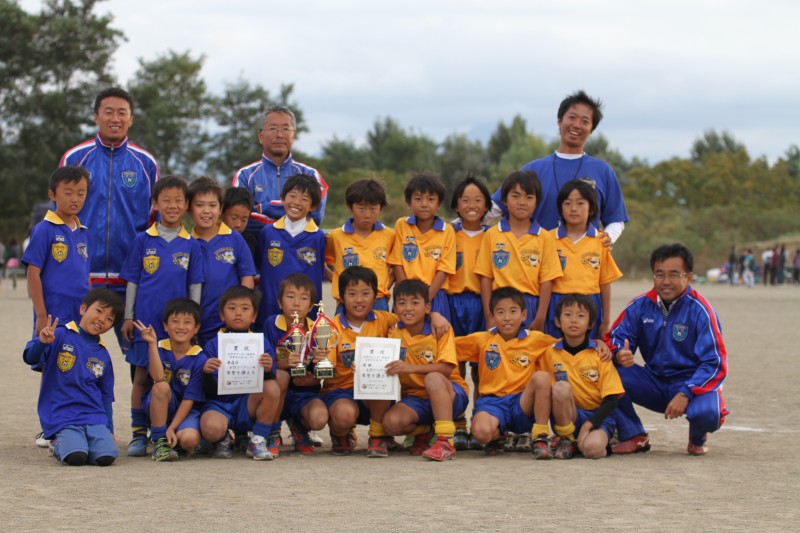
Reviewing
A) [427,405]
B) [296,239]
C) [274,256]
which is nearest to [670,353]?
[427,405]

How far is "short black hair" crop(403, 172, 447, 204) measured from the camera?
23.8 ft

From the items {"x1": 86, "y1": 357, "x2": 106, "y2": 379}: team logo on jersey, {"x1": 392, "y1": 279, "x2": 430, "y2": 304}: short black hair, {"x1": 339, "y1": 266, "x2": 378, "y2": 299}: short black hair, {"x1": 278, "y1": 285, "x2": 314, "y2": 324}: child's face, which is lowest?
{"x1": 86, "y1": 357, "x2": 106, "y2": 379}: team logo on jersey

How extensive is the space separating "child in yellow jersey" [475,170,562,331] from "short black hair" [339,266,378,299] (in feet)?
2.64

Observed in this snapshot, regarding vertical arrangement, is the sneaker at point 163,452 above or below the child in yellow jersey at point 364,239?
below

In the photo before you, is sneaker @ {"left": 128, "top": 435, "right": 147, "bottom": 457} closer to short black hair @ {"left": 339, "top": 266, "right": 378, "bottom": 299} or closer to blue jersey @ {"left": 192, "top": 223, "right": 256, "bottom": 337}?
blue jersey @ {"left": 192, "top": 223, "right": 256, "bottom": 337}

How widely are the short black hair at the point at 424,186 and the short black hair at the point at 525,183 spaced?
45 centimetres

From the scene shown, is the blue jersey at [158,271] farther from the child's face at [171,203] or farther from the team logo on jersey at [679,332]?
the team logo on jersey at [679,332]

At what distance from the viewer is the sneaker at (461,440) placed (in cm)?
720

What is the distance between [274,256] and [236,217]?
0.41 meters

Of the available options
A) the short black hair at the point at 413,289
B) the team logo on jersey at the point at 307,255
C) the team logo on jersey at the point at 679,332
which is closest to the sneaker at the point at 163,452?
the team logo on jersey at the point at 307,255

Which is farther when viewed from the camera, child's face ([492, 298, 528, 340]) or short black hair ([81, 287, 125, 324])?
child's face ([492, 298, 528, 340])

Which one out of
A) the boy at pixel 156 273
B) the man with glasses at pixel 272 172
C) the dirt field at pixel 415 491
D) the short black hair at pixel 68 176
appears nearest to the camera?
the dirt field at pixel 415 491

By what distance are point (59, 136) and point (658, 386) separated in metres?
36.2

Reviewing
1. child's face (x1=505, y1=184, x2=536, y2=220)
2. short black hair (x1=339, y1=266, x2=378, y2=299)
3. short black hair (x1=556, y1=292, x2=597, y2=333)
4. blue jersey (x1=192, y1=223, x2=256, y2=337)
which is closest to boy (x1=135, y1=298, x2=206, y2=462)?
blue jersey (x1=192, y1=223, x2=256, y2=337)
